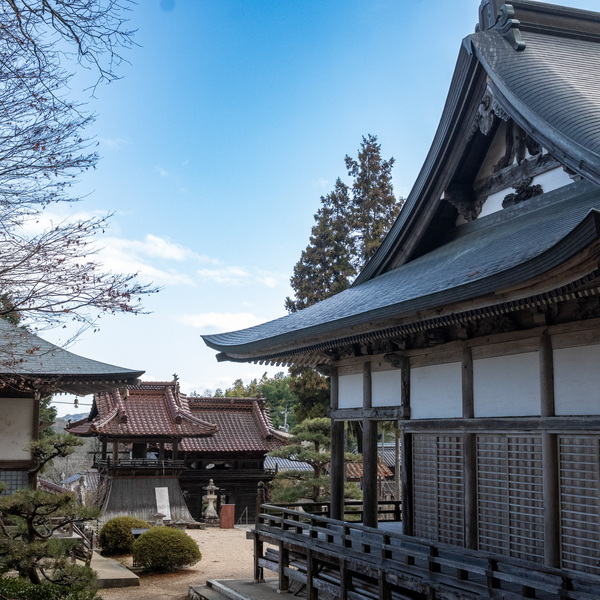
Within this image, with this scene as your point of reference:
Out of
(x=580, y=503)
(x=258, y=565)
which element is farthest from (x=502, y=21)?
(x=258, y=565)

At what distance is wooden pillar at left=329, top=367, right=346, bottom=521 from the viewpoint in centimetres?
1239

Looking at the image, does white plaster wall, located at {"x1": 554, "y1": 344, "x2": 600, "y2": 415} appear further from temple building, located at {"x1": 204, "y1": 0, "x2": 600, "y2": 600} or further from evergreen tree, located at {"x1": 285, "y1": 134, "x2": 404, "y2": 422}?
evergreen tree, located at {"x1": 285, "y1": 134, "x2": 404, "y2": 422}

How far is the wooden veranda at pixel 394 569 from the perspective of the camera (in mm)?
6945

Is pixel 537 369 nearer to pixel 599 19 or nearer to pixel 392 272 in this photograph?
pixel 392 272

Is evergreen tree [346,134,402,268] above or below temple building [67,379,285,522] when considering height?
above

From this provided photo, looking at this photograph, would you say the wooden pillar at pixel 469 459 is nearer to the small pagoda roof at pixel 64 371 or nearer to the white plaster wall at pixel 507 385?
the white plaster wall at pixel 507 385

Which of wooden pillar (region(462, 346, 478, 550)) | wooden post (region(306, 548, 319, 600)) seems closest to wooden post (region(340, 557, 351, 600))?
wooden post (region(306, 548, 319, 600))

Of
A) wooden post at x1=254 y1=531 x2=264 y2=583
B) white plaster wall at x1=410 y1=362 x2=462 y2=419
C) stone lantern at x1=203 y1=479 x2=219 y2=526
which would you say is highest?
white plaster wall at x1=410 y1=362 x2=462 y2=419

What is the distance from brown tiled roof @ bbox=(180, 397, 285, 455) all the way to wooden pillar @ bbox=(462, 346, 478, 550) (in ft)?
73.1

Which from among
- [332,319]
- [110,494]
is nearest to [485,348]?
[332,319]

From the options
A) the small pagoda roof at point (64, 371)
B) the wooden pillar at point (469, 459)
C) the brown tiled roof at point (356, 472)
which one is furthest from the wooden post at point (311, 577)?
the brown tiled roof at point (356, 472)

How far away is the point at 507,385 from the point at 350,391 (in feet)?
13.1

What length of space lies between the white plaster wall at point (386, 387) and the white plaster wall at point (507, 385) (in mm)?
1836

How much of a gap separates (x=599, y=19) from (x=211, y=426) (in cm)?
2156
